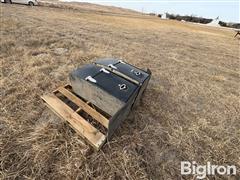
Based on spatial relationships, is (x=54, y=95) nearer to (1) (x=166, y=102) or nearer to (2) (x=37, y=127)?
(2) (x=37, y=127)

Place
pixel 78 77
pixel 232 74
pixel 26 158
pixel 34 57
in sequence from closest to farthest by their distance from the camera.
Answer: pixel 26 158 → pixel 78 77 → pixel 34 57 → pixel 232 74

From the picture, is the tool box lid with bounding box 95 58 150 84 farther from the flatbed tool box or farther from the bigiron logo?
the bigiron logo

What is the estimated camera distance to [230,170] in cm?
188

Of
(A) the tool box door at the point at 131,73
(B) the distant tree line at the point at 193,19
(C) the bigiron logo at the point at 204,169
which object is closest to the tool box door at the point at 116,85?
(A) the tool box door at the point at 131,73

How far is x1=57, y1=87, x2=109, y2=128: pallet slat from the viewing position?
1.93m

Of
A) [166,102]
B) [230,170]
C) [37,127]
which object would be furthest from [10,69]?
[230,170]

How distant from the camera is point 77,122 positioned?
6.25 feet

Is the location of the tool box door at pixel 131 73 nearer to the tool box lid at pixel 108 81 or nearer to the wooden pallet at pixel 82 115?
the tool box lid at pixel 108 81

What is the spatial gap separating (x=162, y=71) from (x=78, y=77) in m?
2.59

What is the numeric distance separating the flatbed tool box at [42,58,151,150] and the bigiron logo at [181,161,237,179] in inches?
35.0

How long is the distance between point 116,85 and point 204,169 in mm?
1370

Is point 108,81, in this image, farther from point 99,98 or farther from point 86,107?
point 86,107

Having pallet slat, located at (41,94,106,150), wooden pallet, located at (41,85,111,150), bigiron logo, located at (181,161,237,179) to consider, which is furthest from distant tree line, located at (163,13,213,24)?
pallet slat, located at (41,94,106,150)

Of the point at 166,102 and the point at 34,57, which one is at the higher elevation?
the point at 34,57
